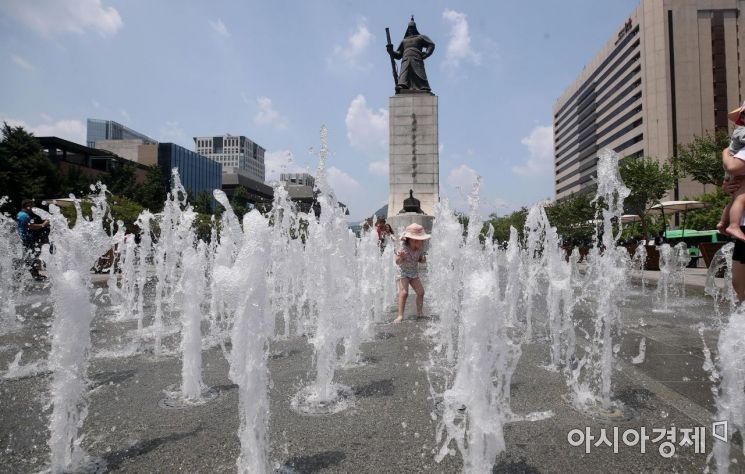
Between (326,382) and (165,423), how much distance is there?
106 cm

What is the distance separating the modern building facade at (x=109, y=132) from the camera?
162125 mm

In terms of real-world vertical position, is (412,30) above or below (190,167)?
below

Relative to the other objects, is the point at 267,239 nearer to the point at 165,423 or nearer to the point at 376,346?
the point at 165,423

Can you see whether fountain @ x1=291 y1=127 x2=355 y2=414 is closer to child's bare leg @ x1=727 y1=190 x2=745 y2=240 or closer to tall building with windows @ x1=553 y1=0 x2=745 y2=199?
child's bare leg @ x1=727 y1=190 x2=745 y2=240

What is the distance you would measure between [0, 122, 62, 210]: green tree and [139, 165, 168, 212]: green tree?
50.1 feet

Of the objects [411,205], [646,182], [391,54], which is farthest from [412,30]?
[646,182]

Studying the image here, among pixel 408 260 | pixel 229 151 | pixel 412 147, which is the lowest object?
pixel 408 260

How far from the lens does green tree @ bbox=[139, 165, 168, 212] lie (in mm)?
46991

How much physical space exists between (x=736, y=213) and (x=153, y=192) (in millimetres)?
52720

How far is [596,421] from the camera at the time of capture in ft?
9.18

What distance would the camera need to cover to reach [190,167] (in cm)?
8694

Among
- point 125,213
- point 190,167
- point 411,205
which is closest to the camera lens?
point 411,205

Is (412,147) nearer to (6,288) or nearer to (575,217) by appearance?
(6,288)

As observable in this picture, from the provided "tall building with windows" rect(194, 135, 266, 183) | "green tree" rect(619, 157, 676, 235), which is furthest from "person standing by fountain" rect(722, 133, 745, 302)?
"tall building with windows" rect(194, 135, 266, 183)
